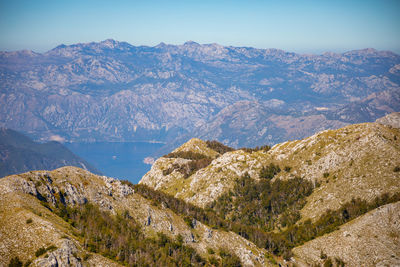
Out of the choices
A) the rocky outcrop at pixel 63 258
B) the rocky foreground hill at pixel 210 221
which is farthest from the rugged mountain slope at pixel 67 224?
the rocky foreground hill at pixel 210 221

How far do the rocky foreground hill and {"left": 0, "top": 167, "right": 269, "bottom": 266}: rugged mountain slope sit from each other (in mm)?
272

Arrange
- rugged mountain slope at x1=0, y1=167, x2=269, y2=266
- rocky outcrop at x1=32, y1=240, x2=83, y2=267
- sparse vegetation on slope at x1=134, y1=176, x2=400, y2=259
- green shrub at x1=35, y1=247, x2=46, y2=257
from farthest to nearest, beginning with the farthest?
sparse vegetation on slope at x1=134, y1=176, x2=400, y2=259, rugged mountain slope at x1=0, y1=167, x2=269, y2=266, green shrub at x1=35, y1=247, x2=46, y2=257, rocky outcrop at x1=32, y1=240, x2=83, y2=267

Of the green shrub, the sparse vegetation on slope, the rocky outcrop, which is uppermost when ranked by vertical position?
the green shrub

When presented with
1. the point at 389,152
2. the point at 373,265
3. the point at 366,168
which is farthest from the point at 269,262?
the point at 389,152

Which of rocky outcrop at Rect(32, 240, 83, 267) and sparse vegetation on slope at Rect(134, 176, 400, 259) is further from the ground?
rocky outcrop at Rect(32, 240, 83, 267)

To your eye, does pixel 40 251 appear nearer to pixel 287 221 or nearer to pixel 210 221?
pixel 210 221

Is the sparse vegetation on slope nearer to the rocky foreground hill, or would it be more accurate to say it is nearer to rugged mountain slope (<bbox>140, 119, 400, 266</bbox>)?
rugged mountain slope (<bbox>140, 119, 400, 266</bbox>)

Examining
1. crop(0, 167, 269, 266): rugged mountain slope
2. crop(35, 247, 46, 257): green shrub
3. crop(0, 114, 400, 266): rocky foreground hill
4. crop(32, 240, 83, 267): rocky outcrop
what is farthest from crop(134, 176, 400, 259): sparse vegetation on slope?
crop(35, 247, 46, 257): green shrub

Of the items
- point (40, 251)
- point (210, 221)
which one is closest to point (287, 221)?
point (210, 221)

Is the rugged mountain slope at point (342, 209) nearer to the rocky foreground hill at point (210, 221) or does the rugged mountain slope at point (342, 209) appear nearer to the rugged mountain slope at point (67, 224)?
the rocky foreground hill at point (210, 221)

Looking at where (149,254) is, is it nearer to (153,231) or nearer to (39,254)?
(153,231)

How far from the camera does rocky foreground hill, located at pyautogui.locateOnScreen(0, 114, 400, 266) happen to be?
8212 centimetres

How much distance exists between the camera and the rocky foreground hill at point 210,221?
8212cm

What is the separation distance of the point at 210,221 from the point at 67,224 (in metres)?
69.1
